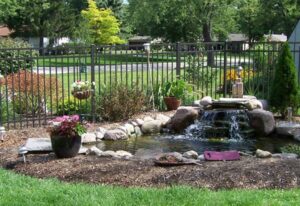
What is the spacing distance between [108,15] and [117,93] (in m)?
37.2

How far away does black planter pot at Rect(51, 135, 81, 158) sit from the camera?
7.42 metres

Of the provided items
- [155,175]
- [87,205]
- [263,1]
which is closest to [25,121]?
[155,175]

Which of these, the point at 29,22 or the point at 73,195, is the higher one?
the point at 29,22

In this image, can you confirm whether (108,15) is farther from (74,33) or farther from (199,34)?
(199,34)

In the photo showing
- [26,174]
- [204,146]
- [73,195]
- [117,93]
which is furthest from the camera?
[117,93]

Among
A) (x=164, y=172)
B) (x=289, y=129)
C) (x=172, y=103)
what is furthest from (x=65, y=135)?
(x=289, y=129)

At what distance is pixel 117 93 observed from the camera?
1093cm

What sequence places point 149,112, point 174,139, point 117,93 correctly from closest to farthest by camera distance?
1. point 174,139
2. point 117,93
3. point 149,112

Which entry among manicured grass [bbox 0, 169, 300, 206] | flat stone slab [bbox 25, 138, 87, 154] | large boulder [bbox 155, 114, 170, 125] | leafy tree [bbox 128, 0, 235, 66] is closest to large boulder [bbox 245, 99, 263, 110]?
large boulder [bbox 155, 114, 170, 125]

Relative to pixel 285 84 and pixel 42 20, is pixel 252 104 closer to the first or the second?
pixel 285 84

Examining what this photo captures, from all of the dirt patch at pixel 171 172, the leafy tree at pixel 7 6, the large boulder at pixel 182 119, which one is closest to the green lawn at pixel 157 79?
the large boulder at pixel 182 119

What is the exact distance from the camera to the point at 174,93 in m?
12.1

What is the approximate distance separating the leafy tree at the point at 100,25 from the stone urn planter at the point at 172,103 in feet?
115

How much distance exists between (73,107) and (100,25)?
36559mm
